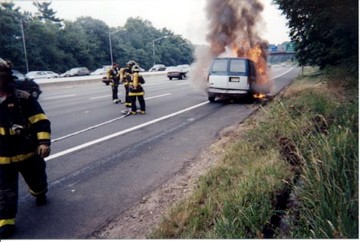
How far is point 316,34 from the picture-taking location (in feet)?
43.2

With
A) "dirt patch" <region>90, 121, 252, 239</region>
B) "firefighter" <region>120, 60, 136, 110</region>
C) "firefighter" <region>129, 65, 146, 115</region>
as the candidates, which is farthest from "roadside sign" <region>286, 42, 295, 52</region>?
"dirt patch" <region>90, 121, 252, 239</region>

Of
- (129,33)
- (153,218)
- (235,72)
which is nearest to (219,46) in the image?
(129,33)

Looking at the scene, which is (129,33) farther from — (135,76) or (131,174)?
(131,174)

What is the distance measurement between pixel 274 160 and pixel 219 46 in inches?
729

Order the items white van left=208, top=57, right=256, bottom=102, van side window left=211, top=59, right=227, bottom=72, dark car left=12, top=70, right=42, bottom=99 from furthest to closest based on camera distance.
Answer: dark car left=12, top=70, right=42, bottom=99 < van side window left=211, top=59, right=227, bottom=72 < white van left=208, top=57, right=256, bottom=102

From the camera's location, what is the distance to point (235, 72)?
11.2m

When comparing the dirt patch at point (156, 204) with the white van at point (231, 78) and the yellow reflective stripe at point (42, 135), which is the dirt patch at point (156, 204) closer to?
the yellow reflective stripe at point (42, 135)

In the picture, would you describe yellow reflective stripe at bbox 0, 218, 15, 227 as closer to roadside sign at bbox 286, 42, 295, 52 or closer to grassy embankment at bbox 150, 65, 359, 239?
grassy embankment at bbox 150, 65, 359, 239

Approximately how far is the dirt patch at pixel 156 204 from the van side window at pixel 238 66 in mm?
6460

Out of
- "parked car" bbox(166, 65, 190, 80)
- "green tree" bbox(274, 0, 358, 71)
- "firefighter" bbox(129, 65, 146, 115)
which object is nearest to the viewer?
"green tree" bbox(274, 0, 358, 71)

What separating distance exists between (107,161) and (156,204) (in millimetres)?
1787

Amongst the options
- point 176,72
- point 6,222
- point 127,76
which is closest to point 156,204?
point 6,222

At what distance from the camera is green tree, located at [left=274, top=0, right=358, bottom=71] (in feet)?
→ 25.6

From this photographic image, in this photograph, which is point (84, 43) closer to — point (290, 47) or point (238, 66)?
point (238, 66)
